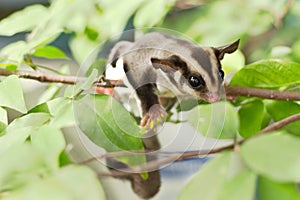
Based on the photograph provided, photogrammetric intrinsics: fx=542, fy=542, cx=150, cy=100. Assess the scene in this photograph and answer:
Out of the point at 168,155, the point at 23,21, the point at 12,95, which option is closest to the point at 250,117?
the point at 168,155

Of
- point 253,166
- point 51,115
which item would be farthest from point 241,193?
point 51,115

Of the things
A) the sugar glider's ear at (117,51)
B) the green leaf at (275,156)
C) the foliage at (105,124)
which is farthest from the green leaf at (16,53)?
the green leaf at (275,156)

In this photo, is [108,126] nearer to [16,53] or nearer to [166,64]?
[166,64]

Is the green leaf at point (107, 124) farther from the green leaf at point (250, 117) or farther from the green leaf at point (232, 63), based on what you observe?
the green leaf at point (232, 63)

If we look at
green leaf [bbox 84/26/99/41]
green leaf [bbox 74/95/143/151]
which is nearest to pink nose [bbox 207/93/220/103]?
green leaf [bbox 74/95/143/151]

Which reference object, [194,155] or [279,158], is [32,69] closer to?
[194,155]

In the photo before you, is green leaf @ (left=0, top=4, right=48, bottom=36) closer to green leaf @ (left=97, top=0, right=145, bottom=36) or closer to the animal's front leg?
green leaf @ (left=97, top=0, right=145, bottom=36)
